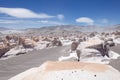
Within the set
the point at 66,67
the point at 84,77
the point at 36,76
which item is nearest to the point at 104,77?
the point at 84,77

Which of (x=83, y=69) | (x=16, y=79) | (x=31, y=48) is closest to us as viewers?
(x=83, y=69)

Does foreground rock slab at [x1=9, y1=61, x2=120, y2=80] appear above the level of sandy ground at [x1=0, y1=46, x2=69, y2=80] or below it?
above

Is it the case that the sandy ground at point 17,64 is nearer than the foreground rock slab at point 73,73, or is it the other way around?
the foreground rock slab at point 73,73

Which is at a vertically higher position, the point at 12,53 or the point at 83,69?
the point at 83,69

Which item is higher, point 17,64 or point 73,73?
point 73,73

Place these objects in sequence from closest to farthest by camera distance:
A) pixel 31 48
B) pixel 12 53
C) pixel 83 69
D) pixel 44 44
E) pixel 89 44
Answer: pixel 83 69, pixel 89 44, pixel 12 53, pixel 31 48, pixel 44 44

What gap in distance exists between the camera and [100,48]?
53.3ft

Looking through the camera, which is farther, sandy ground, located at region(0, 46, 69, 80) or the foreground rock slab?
sandy ground, located at region(0, 46, 69, 80)

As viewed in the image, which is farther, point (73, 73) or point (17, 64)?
point (17, 64)

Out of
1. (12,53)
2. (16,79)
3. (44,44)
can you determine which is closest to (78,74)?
(16,79)

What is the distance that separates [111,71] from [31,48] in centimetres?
2086

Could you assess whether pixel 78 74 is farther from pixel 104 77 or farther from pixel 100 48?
pixel 100 48

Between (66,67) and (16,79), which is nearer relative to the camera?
(66,67)

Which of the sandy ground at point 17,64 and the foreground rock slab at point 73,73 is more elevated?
the foreground rock slab at point 73,73
